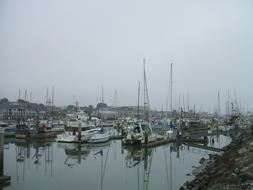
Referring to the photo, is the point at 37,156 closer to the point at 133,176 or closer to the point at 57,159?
the point at 57,159

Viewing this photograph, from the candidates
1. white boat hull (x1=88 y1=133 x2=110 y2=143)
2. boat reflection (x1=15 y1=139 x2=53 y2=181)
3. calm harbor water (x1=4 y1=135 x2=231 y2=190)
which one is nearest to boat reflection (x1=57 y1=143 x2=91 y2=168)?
calm harbor water (x1=4 y1=135 x2=231 y2=190)

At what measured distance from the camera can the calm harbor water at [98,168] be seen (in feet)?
57.8

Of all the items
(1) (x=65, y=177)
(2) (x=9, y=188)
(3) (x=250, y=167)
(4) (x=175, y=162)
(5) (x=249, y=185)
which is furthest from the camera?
(4) (x=175, y=162)

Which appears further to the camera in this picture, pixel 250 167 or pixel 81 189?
pixel 81 189

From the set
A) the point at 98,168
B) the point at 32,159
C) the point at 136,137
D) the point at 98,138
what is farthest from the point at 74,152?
the point at 98,168

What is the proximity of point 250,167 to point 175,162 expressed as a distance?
12.8 meters

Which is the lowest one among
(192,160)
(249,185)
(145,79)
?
(192,160)

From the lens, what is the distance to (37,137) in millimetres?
42844

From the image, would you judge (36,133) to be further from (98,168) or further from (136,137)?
(98,168)

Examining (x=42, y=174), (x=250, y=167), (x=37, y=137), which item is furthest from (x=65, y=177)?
(x=37, y=137)

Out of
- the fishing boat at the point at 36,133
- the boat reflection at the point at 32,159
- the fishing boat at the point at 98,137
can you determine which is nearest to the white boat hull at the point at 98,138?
the fishing boat at the point at 98,137

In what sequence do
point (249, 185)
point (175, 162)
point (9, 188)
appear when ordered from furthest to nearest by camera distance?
1. point (175, 162)
2. point (9, 188)
3. point (249, 185)

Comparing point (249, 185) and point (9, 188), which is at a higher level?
point (249, 185)

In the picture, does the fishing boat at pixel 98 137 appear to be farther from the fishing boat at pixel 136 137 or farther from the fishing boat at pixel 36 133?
the fishing boat at pixel 36 133
